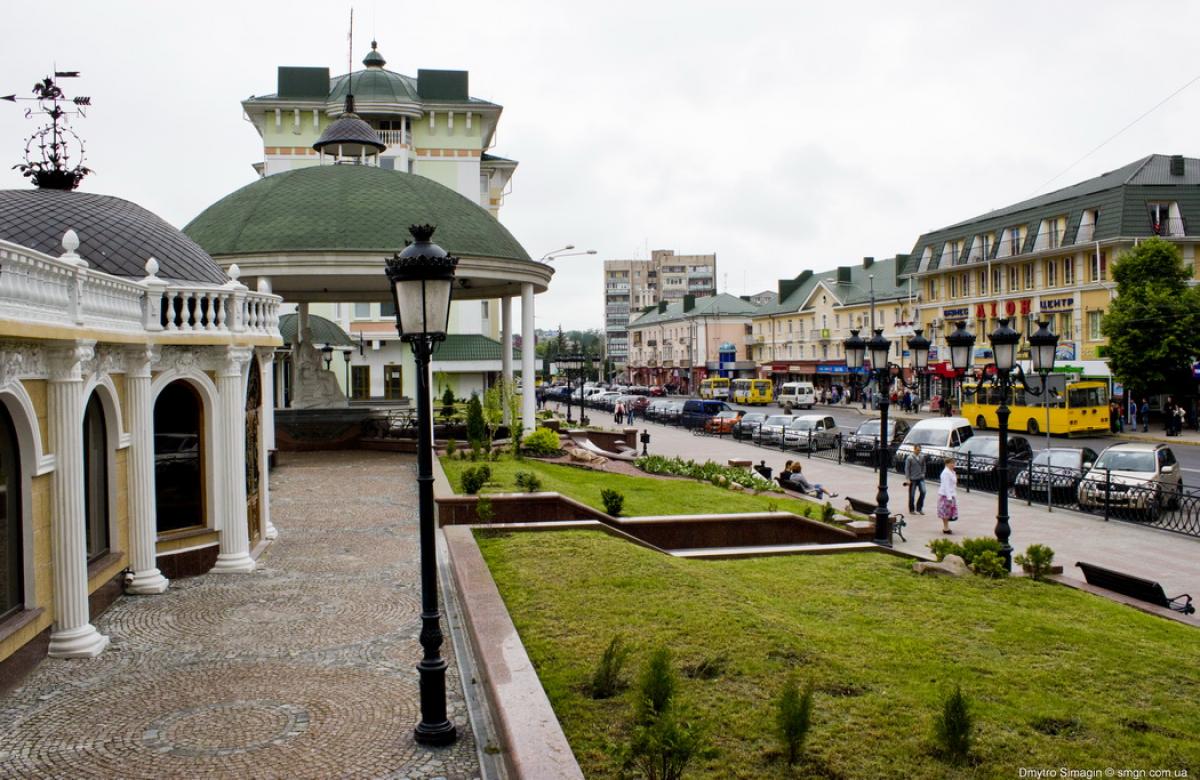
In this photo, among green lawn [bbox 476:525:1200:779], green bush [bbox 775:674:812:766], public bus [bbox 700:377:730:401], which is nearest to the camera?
green bush [bbox 775:674:812:766]

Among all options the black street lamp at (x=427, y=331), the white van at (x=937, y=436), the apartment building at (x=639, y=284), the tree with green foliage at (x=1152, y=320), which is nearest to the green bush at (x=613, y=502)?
the black street lamp at (x=427, y=331)

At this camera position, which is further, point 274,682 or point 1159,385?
point 1159,385

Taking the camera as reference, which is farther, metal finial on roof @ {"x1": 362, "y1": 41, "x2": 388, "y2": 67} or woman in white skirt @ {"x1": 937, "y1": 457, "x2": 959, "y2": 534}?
metal finial on roof @ {"x1": 362, "y1": 41, "x2": 388, "y2": 67}

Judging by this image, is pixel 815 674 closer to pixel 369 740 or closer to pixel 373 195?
pixel 369 740

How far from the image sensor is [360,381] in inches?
2005

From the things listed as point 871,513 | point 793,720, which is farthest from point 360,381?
point 793,720

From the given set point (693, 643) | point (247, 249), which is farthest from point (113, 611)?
point (247, 249)

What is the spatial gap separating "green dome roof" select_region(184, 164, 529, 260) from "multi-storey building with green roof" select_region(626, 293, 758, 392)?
225 feet

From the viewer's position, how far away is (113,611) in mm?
10953

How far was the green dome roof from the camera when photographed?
2405cm

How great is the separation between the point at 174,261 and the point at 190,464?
9.25 feet

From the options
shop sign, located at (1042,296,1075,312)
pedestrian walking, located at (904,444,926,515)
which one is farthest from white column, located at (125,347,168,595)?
shop sign, located at (1042,296,1075,312)

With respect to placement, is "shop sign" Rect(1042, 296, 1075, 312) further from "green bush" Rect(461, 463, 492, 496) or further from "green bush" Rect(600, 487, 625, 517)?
"green bush" Rect(461, 463, 492, 496)

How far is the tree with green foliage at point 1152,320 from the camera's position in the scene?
41.6 meters
